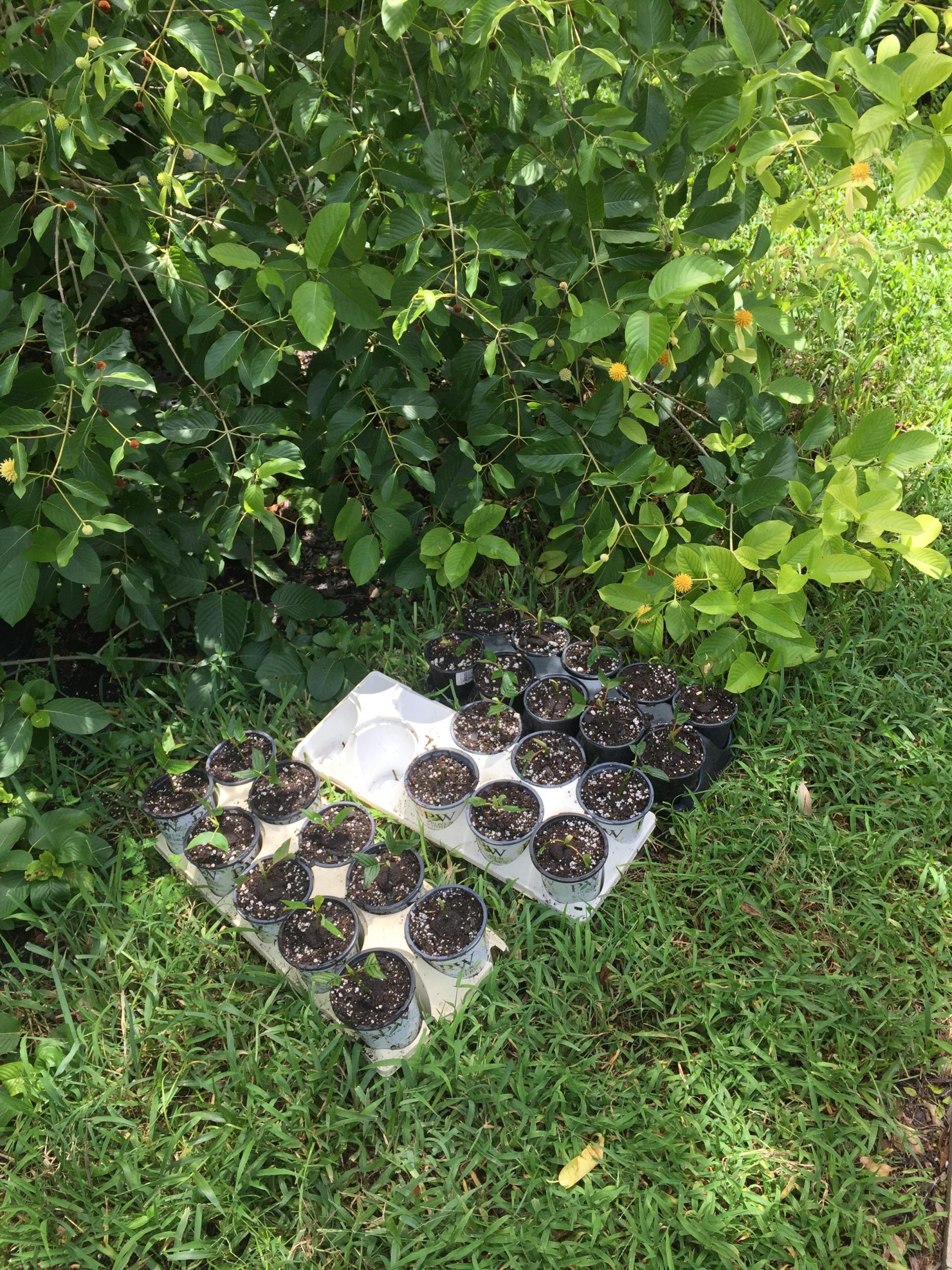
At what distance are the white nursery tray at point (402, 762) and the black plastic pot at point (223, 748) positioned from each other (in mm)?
88

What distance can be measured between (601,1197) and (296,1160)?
549mm

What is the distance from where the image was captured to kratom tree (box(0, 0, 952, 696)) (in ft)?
5.17

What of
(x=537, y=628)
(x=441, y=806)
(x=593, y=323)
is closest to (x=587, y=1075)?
(x=441, y=806)

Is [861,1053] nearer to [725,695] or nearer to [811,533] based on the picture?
[725,695]

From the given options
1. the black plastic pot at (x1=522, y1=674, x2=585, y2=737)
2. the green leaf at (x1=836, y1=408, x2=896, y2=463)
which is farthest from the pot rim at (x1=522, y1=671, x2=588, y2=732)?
the green leaf at (x1=836, y1=408, x2=896, y2=463)

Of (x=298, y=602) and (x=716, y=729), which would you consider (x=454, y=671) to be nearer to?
(x=298, y=602)

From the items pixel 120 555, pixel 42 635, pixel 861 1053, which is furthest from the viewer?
pixel 42 635

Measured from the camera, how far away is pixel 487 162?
2164 millimetres

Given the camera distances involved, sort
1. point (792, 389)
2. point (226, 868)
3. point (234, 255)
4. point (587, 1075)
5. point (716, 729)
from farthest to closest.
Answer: point (716, 729)
point (792, 389)
point (226, 868)
point (587, 1075)
point (234, 255)

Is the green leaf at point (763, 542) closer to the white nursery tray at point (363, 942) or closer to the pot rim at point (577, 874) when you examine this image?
the pot rim at point (577, 874)

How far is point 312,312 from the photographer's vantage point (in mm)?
1602

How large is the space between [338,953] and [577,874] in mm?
508

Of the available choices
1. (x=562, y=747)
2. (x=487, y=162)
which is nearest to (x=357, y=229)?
(x=487, y=162)

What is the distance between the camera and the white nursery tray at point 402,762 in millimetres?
2076
